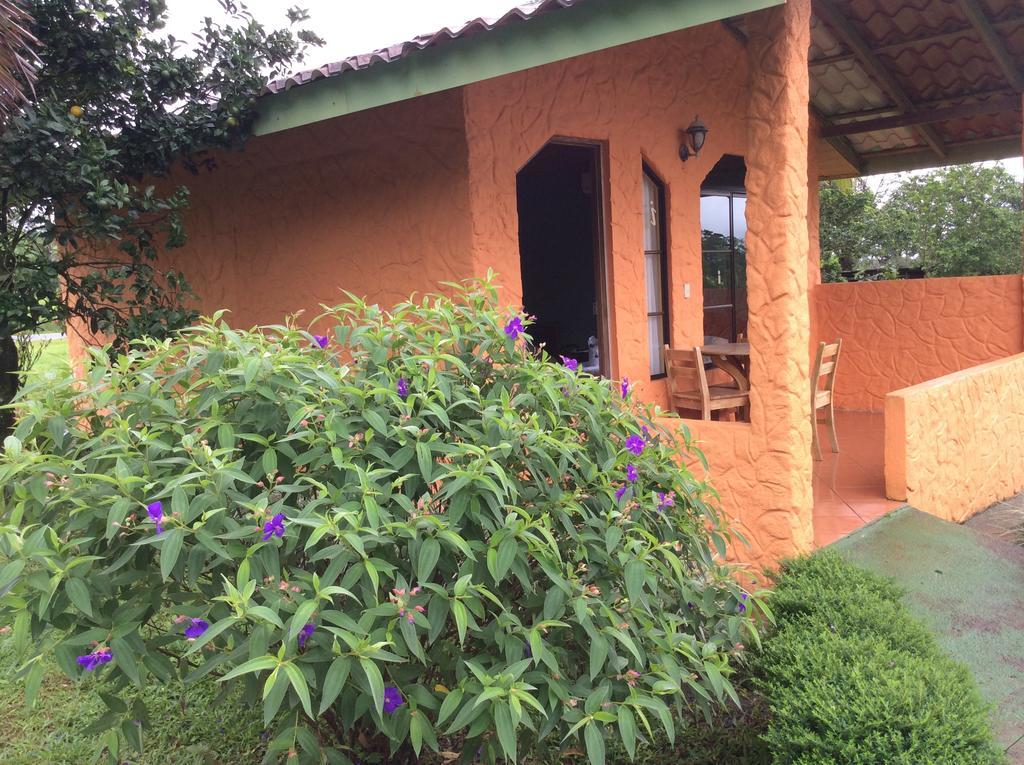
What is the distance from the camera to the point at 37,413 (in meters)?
2.12

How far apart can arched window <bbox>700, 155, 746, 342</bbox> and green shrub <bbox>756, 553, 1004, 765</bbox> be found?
219 inches

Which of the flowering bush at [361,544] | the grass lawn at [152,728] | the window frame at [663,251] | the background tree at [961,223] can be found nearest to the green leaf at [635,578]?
the flowering bush at [361,544]

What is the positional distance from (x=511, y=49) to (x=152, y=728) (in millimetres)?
3287

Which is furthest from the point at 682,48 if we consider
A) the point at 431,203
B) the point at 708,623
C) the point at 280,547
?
the point at 280,547

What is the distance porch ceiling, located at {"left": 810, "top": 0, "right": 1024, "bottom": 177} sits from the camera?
6.65 meters

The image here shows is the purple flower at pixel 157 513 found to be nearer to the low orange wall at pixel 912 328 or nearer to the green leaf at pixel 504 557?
the green leaf at pixel 504 557

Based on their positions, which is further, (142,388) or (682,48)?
(682,48)

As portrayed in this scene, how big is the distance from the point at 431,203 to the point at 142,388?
3.12 meters

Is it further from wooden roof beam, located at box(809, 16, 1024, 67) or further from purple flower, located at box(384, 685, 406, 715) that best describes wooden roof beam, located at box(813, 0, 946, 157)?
purple flower, located at box(384, 685, 406, 715)

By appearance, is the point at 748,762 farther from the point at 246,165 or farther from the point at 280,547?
the point at 246,165

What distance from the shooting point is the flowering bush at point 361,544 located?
1.80 m

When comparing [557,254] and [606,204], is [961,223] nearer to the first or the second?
[557,254]

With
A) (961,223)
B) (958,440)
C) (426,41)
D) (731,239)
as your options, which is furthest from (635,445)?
(961,223)

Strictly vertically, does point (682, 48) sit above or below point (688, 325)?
above
